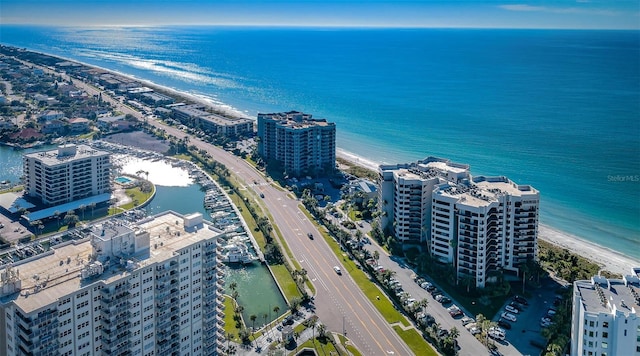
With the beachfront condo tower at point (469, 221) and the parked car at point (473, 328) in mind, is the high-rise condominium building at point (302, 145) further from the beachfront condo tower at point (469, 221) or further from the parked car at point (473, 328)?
the parked car at point (473, 328)

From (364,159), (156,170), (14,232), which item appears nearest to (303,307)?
(14,232)

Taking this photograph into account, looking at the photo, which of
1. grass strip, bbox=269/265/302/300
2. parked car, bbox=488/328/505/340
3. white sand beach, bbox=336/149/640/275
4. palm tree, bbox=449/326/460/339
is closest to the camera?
palm tree, bbox=449/326/460/339

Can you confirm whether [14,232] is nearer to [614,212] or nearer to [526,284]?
[526,284]

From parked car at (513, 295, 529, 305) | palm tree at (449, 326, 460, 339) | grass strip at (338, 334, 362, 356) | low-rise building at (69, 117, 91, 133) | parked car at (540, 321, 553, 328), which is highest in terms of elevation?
low-rise building at (69, 117, 91, 133)

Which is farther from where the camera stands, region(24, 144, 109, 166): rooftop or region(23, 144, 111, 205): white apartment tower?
region(24, 144, 109, 166): rooftop

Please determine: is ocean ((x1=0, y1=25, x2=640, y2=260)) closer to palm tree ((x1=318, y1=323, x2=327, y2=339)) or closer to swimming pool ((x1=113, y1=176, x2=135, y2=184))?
palm tree ((x1=318, y1=323, x2=327, y2=339))

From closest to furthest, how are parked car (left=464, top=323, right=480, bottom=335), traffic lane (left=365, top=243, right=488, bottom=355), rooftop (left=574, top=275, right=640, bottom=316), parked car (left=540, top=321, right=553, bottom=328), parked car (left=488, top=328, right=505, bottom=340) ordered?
1. rooftop (left=574, top=275, right=640, bottom=316)
2. traffic lane (left=365, top=243, right=488, bottom=355)
3. parked car (left=488, top=328, right=505, bottom=340)
4. parked car (left=464, top=323, right=480, bottom=335)
5. parked car (left=540, top=321, right=553, bottom=328)

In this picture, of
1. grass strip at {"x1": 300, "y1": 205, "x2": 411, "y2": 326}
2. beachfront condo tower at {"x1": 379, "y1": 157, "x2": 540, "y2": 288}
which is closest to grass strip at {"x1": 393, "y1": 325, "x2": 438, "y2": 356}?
grass strip at {"x1": 300, "y1": 205, "x2": 411, "y2": 326}
